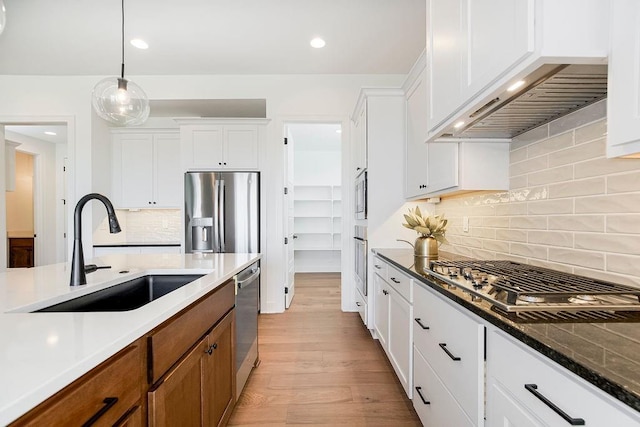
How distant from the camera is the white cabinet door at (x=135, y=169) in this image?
4.36 m

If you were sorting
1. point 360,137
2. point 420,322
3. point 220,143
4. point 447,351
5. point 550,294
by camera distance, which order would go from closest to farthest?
point 550,294 < point 447,351 < point 420,322 < point 360,137 < point 220,143

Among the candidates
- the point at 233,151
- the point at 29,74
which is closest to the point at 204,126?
the point at 233,151

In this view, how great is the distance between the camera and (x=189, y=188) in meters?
3.74

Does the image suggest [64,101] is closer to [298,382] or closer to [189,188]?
[189,188]

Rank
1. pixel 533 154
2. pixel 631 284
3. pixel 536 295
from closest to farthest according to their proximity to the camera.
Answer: pixel 536 295, pixel 631 284, pixel 533 154

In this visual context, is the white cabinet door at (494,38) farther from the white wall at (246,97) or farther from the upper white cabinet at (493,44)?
the white wall at (246,97)

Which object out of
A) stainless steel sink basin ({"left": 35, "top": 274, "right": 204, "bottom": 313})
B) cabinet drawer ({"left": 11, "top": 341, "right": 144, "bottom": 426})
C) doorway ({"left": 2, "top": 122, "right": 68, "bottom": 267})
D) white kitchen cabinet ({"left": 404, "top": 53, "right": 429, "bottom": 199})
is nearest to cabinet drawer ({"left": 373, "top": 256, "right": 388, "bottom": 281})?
white kitchen cabinet ({"left": 404, "top": 53, "right": 429, "bottom": 199})

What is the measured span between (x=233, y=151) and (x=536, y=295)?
3.52 meters

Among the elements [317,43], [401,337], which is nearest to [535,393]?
[401,337]

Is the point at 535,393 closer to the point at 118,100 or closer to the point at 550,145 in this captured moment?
the point at 550,145

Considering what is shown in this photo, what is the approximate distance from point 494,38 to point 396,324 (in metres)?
1.68

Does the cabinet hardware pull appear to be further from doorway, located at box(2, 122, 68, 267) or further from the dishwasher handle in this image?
doorway, located at box(2, 122, 68, 267)

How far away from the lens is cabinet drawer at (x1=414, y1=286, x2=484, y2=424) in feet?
3.38

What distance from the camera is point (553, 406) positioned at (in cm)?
69
